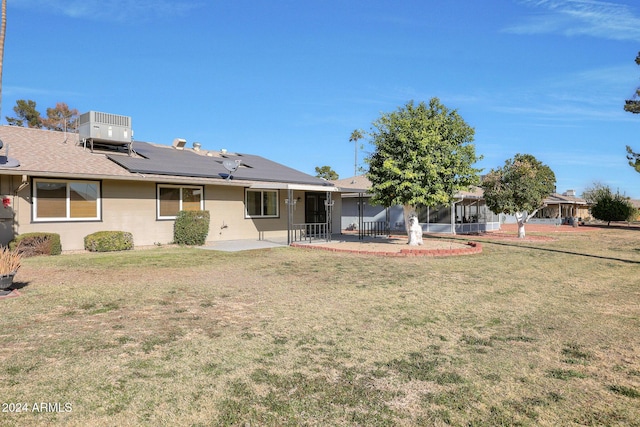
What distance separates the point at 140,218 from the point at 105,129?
423 cm

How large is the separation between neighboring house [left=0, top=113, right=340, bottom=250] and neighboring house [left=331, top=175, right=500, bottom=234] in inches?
299

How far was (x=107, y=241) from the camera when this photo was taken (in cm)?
1340

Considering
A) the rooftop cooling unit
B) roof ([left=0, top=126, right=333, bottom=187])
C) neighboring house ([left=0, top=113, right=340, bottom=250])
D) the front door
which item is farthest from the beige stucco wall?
the rooftop cooling unit

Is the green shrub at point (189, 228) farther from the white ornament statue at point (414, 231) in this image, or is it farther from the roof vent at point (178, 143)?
the white ornament statue at point (414, 231)

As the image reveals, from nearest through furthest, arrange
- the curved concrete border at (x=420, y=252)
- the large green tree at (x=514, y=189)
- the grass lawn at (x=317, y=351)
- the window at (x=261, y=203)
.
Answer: the grass lawn at (x=317, y=351) → the curved concrete border at (x=420, y=252) → the window at (x=261, y=203) → the large green tree at (x=514, y=189)

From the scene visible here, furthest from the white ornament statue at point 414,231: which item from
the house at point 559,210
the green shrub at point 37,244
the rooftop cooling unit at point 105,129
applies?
the house at point 559,210

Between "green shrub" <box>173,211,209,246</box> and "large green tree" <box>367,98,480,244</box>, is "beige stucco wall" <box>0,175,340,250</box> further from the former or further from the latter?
"large green tree" <box>367,98,480,244</box>

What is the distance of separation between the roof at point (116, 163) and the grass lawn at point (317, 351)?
16.9 feet

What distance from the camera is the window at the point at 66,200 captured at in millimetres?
12949

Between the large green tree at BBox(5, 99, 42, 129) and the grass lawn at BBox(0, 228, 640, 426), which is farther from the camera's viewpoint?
the large green tree at BBox(5, 99, 42, 129)

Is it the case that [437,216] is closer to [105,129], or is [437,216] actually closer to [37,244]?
[105,129]

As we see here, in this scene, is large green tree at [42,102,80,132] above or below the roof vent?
above

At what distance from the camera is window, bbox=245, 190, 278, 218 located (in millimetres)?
18234

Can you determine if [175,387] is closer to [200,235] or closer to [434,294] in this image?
[434,294]
